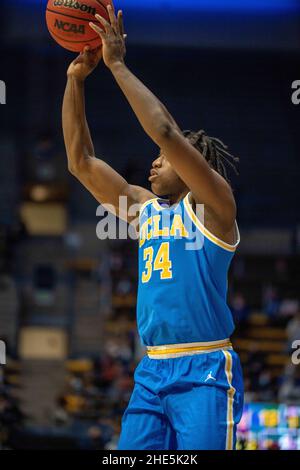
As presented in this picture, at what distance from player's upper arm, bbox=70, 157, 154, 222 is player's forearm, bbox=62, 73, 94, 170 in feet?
0.16

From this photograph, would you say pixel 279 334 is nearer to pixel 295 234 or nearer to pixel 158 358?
pixel 295 234

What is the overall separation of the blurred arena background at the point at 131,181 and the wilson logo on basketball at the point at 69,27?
7.95 meters

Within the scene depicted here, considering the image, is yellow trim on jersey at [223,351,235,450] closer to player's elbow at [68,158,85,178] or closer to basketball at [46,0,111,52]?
player's elbow at [68,158,85,178]

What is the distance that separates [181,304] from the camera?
3.67 m

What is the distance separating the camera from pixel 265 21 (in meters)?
18.0

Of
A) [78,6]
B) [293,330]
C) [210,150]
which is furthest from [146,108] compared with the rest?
[293,330]

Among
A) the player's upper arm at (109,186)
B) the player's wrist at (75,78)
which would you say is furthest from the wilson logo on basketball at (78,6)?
the player's upper arm at (109,186)

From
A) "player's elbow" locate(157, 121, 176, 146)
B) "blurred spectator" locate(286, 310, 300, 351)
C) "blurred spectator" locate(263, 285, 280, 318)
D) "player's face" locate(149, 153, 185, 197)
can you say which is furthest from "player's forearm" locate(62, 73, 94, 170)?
"blurred spectator" locate(263, 285, 280, 318)

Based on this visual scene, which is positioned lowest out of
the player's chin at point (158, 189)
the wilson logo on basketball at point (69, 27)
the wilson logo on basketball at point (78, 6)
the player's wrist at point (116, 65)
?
the player's chin at point (158, 189)

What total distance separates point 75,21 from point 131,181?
34.4ft

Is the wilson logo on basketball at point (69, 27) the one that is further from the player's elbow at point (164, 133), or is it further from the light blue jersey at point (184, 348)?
the light blue jersey at point (184, 348)

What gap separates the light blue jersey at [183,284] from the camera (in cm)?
367

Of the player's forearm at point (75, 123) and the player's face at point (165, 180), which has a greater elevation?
the player's forearm at point (75, 123)

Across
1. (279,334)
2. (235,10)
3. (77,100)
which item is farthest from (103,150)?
(77,100)
